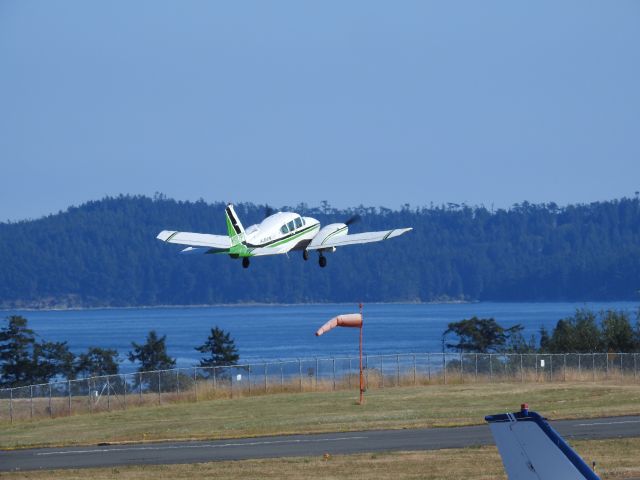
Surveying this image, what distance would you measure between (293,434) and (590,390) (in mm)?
18954

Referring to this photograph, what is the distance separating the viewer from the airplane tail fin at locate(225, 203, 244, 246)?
3975cm

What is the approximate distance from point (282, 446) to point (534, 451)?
2623cm

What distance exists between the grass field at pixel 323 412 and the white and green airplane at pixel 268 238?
22.2 ft

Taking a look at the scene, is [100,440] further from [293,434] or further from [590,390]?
[590,390]

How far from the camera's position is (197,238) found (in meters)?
41.4

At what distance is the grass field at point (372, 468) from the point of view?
30938 millimetres

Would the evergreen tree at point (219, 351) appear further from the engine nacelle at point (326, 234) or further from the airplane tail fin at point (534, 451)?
the airplane tail fin at point (534, 451)

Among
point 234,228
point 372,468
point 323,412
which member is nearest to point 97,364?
point 323,412

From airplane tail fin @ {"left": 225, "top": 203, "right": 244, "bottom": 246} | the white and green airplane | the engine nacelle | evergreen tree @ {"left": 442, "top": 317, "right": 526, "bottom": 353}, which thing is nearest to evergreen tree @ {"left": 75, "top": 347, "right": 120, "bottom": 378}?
evergreen tree @ {"left": 442, "top": 317, "right": 526, "bottom": 353}

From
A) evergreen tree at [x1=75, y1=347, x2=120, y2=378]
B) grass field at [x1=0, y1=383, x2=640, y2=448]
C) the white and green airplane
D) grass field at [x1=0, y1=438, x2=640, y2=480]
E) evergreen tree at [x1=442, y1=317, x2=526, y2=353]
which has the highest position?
the white and green airplane

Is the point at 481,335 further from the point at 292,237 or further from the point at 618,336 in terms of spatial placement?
the point at 292,237

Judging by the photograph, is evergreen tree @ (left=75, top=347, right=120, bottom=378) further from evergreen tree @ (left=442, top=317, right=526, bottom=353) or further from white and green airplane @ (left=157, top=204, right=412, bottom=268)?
white and green airplane @ (left=157, top=204, right=412, bottom=268)

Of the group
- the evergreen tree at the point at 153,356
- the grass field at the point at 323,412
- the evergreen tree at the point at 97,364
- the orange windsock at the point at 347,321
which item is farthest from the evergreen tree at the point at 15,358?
the orange windsock at the point at 347,321

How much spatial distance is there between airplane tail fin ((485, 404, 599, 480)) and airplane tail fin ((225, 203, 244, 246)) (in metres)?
26.8
